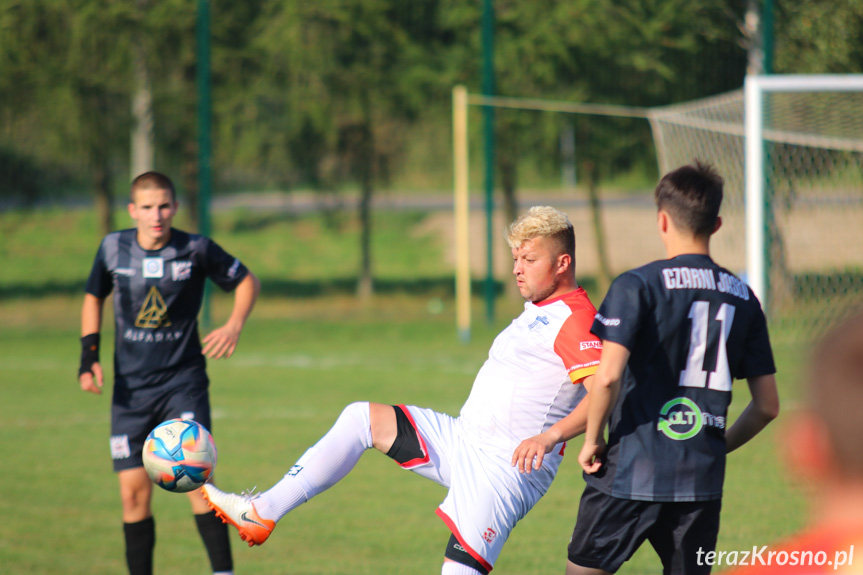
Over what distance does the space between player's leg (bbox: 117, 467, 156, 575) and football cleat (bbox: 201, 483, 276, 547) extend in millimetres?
1021

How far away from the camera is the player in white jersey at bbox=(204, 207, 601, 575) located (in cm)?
345

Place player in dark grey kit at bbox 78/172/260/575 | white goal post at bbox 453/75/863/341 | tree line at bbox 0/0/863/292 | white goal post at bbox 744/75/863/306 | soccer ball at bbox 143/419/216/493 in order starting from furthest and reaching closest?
tree line at bbox 0/0/863/292 < white goal post at bbox 453/75/863/341 < white goal post at bbox 744/75/863/306 < player in dark grey kit at bbox 78/172/260/575 < soccer ball at bbox 143/419/216/493

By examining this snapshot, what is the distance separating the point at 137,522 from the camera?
14.3 ft

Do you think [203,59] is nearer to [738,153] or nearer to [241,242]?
[241,242]

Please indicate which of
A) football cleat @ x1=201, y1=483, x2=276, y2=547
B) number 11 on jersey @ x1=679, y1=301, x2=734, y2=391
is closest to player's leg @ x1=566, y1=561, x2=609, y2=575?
number 11 on jersey @ x1=679, y1=301, x2=734, y2=391

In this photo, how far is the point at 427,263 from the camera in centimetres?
2050

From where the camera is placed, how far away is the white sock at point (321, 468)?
3.50 metres

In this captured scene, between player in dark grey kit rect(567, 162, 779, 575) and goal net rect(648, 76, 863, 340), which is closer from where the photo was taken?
player in dark grey kit rect(567, 162, 779, 575)

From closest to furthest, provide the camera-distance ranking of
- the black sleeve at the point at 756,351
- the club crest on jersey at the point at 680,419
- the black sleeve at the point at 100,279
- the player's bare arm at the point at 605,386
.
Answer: the player's bare arm at the point at 605,386 → the club crest on jersey at the point at 680,419 → the black sleeve at the point at 756,351 → the black sleeve at the point at 100,279

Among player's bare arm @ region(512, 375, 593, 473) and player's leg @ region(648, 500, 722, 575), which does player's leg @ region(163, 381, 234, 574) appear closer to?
player's bare arm @ region(512, 375, 593, 473)

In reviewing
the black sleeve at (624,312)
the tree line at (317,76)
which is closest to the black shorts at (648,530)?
the black sleeve at (624,312)

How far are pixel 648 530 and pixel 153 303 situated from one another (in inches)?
105

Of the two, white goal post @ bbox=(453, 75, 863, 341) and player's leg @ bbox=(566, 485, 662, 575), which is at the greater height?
white goal post @ bbox=(453, 75, 863, 341)

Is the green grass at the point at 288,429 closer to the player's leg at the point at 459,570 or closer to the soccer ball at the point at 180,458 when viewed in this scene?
the soccer ball at the point at 180,458
